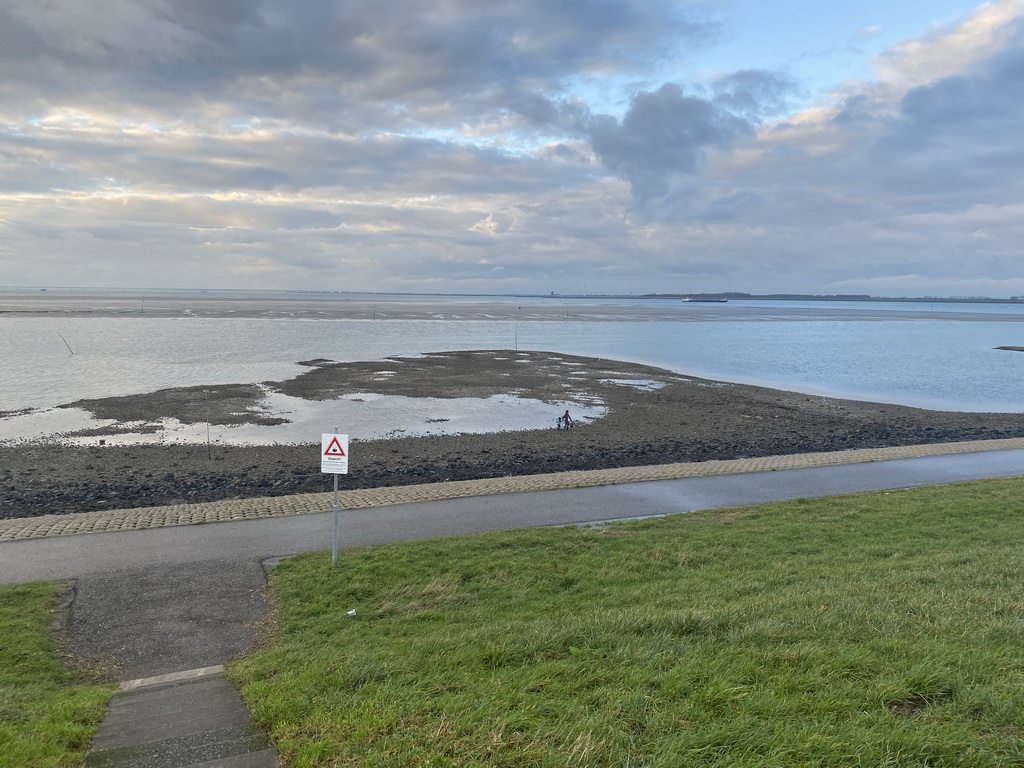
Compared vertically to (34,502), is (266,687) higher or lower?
higher

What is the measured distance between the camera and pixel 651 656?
5742 millimetres

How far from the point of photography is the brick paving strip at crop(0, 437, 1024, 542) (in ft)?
44.1

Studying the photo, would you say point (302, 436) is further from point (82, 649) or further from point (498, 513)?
point (82, 649)

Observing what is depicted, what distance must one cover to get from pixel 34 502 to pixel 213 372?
89.6ft

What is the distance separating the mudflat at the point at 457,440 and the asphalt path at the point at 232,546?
4.05 m

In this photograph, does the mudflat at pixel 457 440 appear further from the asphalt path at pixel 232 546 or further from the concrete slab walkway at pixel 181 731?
the concrete slab walkway at pixel 181 731

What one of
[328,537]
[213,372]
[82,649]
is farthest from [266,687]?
[213,372]

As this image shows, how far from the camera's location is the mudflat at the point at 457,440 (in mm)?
17906

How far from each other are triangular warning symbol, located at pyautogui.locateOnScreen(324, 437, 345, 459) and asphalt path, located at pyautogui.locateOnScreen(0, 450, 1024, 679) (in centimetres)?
204

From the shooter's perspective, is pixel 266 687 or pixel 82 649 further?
pixel 82 649

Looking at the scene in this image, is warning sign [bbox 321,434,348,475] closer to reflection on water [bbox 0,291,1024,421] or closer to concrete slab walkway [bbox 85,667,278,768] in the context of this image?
concrete slab walkway [bbox 85,667,278,768]

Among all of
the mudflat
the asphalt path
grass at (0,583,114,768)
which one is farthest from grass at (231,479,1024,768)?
the mudflat

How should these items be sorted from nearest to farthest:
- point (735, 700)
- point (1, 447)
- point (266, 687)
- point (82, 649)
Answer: point (735, 700)
point (266, 687)
point (82, 649)
point (1, 447)

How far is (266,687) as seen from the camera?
5977 millimetres
